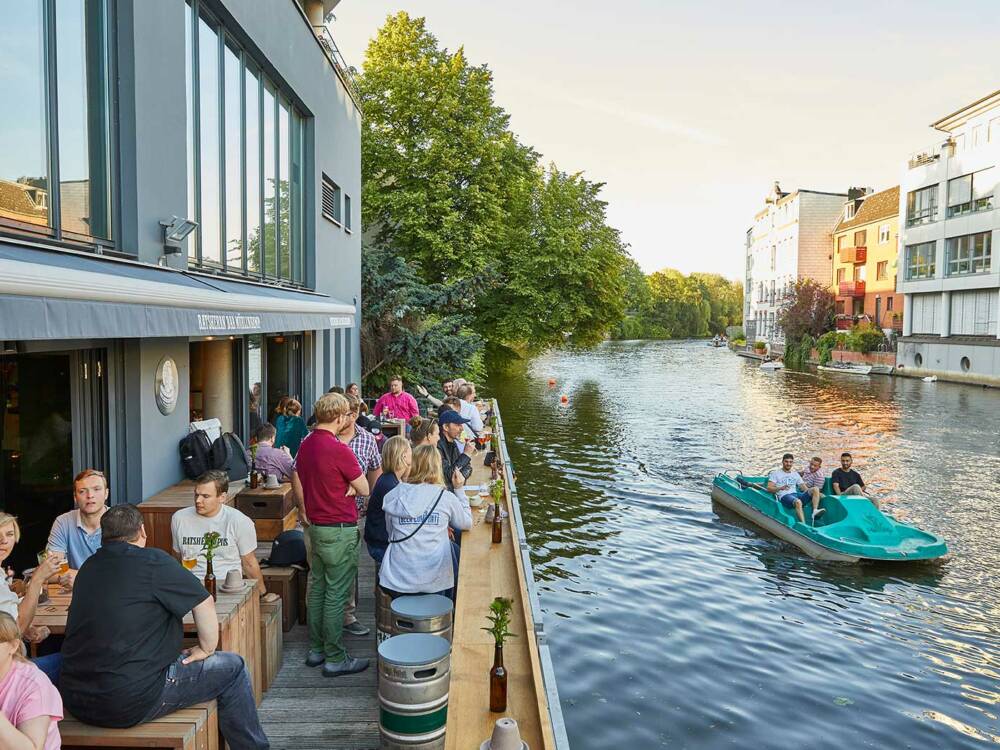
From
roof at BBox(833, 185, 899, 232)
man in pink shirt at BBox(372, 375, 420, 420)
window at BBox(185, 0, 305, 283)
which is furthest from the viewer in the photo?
roof at BBox(833, 185, 899, 232)

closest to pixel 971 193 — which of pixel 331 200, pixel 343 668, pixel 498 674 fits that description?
pixel 331 200

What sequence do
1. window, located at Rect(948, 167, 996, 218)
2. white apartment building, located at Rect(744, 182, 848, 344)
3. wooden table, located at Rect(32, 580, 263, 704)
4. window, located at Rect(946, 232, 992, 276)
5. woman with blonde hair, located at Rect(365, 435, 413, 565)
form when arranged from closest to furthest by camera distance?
wooden table, located at Rect(32, 580, 263, 704)
woman with blonde hair, located at Rect(365, 435, 413, 565)
window, located at Rect(948, 167, 996, 218)
window, located at Rect(946, 232, 992, 276)
white apartment building, located at Rect(744, 182, 848, 344)

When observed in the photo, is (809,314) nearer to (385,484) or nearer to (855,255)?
(855,255)

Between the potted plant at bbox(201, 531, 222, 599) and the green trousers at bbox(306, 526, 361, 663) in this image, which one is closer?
the potted plant at bbox(201, 531, 222, 599)

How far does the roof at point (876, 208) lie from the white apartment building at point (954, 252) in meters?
8.45

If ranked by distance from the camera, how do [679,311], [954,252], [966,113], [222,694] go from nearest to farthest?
[222,694]
[966,113]
[954,252]
[679,311]

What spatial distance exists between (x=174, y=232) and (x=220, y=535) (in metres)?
3.52

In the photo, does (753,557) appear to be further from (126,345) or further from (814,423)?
(814,423)

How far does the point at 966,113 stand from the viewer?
1697 inches

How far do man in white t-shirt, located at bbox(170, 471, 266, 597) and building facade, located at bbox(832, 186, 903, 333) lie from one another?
55791mm

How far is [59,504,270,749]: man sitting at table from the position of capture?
3.79m

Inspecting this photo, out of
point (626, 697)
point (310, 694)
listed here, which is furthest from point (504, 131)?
point (310, 694)

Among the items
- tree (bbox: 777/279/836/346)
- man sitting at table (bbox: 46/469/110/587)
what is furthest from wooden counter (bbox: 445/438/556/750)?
tree (bbox: 777/279/836/346)

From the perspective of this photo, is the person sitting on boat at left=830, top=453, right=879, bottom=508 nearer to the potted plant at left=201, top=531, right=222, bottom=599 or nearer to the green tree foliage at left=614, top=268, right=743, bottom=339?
the potted plant at left=201, top=531, right=222, bottom=599
